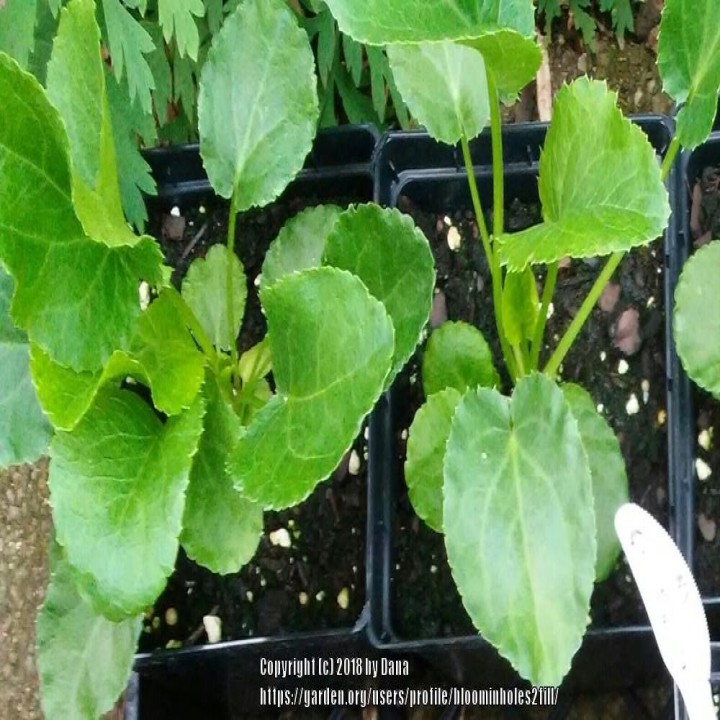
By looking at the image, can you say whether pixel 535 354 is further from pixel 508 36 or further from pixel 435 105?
pixel 508 36

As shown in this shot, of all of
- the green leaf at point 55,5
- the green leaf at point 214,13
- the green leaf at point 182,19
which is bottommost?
the green leaf at point 182,19

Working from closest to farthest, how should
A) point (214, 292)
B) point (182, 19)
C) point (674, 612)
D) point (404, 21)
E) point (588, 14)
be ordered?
point (404, 21) < point (674, 612) < point (182, 19) < point (214, 292) < point (588, 14)

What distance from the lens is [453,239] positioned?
2.84 ft

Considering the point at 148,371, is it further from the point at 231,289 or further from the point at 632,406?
the point at 632,406

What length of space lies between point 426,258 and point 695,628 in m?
0.30

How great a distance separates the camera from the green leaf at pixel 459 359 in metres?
0.71

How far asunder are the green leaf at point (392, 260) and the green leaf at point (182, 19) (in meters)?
0.19

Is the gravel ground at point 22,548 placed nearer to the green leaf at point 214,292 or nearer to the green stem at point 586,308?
the green leaf at point 214,292

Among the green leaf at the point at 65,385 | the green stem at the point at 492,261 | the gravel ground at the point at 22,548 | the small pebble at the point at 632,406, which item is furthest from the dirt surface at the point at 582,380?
the gravel ground at the point at 22,548

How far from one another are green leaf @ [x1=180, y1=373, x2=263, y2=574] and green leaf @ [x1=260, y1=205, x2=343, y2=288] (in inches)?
6.7

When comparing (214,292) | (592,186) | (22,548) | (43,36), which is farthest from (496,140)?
(22,548)

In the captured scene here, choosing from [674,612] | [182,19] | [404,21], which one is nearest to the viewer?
[404,21]

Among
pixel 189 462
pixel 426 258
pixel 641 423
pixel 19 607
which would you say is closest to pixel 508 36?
pixel 426 258

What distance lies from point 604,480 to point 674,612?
0.14 meters
